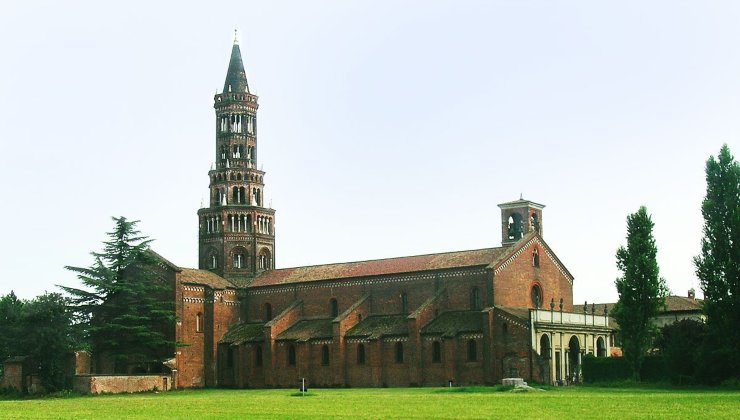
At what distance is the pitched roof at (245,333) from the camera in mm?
87625

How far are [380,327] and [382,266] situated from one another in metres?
6.66

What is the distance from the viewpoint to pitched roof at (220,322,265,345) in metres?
87.6

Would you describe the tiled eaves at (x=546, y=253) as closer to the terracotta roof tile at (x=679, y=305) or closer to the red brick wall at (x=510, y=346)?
the red brick wall at (x=510, y=346)

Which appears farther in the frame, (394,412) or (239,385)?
(239,385)

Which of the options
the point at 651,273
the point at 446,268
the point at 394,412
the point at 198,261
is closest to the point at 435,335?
the point at 446,268

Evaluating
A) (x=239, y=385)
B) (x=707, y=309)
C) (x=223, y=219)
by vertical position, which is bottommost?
(x=239, y=385)

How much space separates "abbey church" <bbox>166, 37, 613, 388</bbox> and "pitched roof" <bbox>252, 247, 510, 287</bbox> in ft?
0.55

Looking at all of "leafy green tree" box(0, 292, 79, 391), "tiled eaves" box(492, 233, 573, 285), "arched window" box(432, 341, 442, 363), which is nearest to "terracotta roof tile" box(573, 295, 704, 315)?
"tiled eaves" box(492, 233, 573, 285)

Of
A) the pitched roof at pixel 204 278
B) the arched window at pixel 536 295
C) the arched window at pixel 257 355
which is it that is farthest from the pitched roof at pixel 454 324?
the pitched roof at pixel 204 278

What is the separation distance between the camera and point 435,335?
75.8 m

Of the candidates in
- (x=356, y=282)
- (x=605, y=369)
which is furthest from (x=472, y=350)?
(x=356, y=282)

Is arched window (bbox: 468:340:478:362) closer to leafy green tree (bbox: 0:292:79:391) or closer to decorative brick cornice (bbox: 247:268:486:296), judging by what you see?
decorative brick cornice (bbox: 247:268:486:296)

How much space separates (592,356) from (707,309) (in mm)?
12898

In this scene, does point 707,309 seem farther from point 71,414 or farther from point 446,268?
point 71,414
